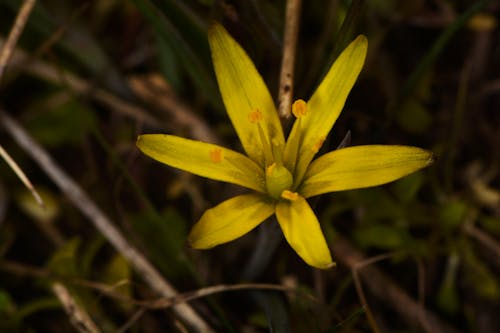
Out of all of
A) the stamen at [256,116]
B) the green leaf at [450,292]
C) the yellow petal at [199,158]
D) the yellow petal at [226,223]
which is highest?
the stamen at [256,116]

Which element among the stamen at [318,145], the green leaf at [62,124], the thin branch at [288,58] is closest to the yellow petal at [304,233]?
the stamen at [318,145]

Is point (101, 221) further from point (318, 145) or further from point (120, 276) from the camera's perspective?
point (318, 145)

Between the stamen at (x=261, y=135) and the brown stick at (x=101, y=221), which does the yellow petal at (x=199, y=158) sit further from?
the brown stick at (x=101, y=221)

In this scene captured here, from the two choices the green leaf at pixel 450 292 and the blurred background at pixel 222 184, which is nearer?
the blurred background at pixel 222 184

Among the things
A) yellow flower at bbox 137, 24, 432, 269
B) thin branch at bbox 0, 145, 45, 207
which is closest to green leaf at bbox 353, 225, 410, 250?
yellow flower at bbox 137, 24, 432, 269

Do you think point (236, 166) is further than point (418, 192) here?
No

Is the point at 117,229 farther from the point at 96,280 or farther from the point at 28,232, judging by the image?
the point at 28,232

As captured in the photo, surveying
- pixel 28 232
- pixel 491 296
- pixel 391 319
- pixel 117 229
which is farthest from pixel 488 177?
pixel 28 232
